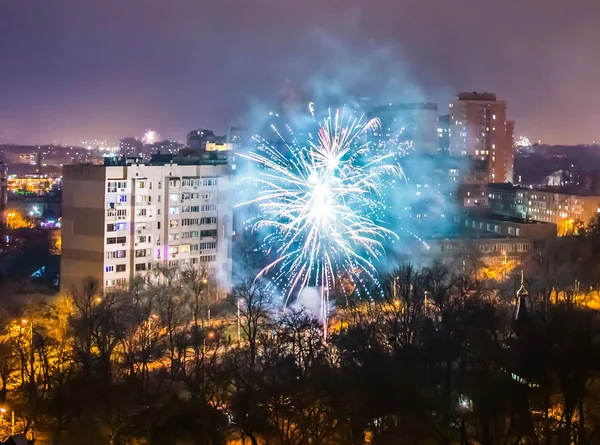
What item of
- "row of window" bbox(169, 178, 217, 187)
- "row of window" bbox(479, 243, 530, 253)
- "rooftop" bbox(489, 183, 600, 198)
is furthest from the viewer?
"rooftop" bbox(489, 183, 600, 198)

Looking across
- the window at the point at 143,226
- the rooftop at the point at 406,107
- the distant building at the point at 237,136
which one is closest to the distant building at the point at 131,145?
the distant building at the point at 237,136

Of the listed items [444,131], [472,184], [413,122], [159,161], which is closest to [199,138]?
[444,131]

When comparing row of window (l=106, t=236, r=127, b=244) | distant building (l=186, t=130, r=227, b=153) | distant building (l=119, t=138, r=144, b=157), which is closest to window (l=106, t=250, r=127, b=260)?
row of window (l=106, t=236, r=127, b=244)

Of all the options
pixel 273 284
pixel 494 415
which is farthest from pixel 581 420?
pixel 273 284

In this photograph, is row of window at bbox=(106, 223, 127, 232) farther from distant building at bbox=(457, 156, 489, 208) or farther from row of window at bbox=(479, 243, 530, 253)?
distant building at bbox=(457, 156, 489, 208)

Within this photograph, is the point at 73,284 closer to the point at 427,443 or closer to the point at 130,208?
the point at 130,208

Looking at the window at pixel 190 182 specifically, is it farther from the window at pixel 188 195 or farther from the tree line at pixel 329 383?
the tree line at pixel 329 383
